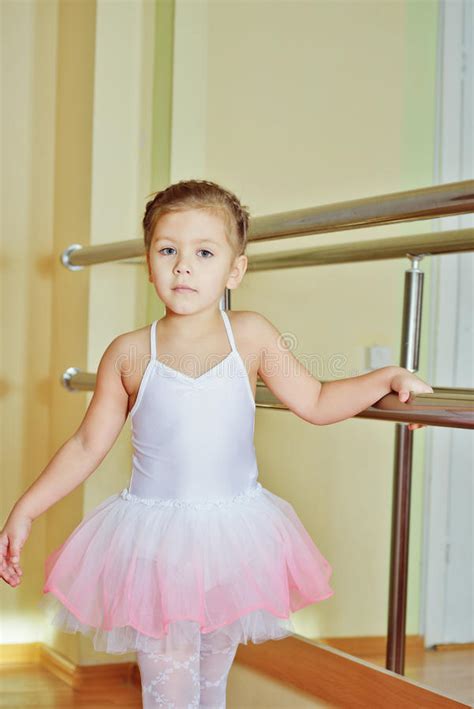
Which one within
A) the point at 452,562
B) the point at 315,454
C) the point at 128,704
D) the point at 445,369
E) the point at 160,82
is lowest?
the point at 128,704

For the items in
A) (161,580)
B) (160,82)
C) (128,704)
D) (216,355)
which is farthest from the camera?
(160,82)

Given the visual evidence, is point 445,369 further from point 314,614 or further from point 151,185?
point 151,185

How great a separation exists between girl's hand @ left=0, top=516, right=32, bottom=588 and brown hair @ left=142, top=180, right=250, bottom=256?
41 centimetres

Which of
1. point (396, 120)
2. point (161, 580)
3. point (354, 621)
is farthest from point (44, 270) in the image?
point (161, 580)

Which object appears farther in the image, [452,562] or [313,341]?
[452,562]

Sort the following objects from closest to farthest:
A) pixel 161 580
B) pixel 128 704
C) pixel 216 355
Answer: pixel 161 580 → pixel 216 355 → pixel 128 704

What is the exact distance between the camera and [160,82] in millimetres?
2441

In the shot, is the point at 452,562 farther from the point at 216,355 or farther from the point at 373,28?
the point at 216,355

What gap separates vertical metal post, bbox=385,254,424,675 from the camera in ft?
5.01

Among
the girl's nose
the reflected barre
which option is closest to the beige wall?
the girl's nose

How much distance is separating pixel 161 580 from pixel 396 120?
1.95 metres

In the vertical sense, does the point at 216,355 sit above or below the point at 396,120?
below

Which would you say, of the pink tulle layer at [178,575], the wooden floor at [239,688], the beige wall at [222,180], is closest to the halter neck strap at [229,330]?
the pink tulle layer at [178,575]

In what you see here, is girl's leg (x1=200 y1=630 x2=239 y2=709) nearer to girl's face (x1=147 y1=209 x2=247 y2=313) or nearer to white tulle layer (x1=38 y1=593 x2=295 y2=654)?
white tulle layer (x1=38 y1=593 x2=295 y2=654)
